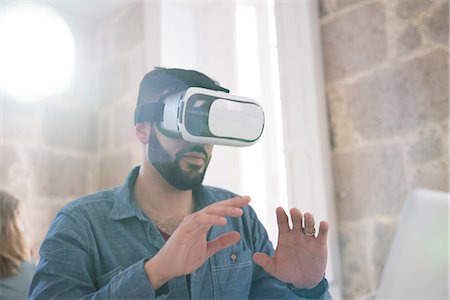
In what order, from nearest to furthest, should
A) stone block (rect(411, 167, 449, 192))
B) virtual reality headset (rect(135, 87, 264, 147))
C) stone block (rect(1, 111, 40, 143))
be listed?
virtual reality headset (rect(135, 87, 264, 147)) < stone block (rect(1, 111, 40, 143)) < stone block (rect(411, 167, 449, 192))

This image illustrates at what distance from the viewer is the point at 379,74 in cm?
96

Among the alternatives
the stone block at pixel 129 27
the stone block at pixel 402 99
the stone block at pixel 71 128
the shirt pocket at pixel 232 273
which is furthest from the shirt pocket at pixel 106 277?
the stone block at pixel 402 99

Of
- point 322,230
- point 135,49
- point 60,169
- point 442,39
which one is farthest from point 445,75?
point 60,169

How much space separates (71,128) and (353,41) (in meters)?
0.51

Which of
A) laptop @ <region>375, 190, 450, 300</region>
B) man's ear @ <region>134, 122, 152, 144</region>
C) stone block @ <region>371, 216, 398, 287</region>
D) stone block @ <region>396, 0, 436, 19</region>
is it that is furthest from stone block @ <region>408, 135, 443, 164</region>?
man's ear @ <region>134, 122, 152, 144</region>

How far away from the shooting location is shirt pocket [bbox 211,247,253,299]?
72 cm

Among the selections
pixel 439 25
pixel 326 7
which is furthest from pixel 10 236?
pixel 439 25

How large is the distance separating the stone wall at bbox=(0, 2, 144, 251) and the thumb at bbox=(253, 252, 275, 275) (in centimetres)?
22

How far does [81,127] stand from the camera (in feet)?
2.74

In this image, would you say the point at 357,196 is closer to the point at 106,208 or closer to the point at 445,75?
the point at 445,75

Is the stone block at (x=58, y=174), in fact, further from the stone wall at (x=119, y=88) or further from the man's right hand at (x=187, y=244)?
the man's right hand at (x=187, y=244)

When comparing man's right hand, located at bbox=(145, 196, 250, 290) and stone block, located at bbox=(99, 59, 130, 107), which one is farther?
stone block, located at bbox=(99, 59, 130, 107)

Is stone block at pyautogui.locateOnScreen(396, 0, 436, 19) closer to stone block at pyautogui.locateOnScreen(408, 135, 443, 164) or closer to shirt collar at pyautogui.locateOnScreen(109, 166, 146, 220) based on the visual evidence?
stone block at pyautogui.locateOnScreen(408, 135, 443, 164)

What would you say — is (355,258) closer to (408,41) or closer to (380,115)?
(380,115)
